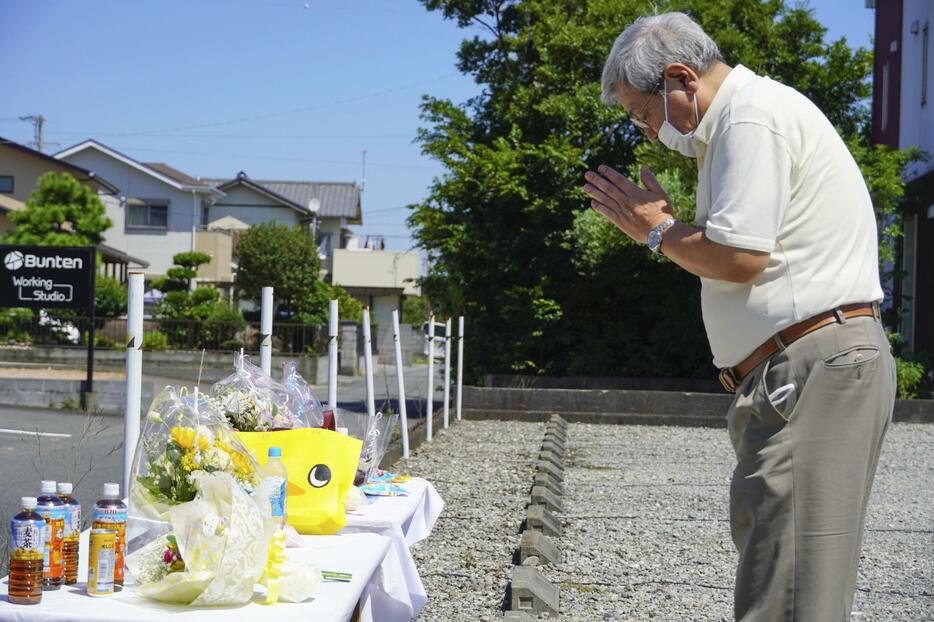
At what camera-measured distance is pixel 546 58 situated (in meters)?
16.5

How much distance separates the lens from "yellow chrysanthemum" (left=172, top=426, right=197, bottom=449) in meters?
2.63

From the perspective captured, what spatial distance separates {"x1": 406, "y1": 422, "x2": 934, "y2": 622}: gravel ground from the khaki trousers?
219 cm

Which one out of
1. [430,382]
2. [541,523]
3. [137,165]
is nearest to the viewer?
[541,523]

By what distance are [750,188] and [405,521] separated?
2.01 m

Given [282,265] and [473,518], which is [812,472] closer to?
[473,518]

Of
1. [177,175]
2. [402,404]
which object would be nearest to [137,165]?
[177,175]

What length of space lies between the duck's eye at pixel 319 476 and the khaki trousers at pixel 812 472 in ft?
4.37

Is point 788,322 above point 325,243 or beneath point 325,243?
beneath

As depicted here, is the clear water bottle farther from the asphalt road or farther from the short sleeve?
the short sleeve

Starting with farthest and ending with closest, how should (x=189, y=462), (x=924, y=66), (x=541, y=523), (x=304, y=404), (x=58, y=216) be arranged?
1. (x=58, y=216)
2. (x=924, y=66)
3. (x=541, y=523)
4. (x=304, y=404)
5. (x=189, y=462)

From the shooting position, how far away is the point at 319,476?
10.2ft

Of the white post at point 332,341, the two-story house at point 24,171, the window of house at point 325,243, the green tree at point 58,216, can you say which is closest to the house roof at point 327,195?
the window of house at point 325,243

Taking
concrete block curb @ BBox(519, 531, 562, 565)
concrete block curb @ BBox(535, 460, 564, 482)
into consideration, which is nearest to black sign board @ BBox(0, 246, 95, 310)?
concrete block curb @ BBox(535, 460, 564, 482)

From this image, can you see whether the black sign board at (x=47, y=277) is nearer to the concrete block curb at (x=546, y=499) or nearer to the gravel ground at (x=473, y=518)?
the gravel ground at (x=473, y=518)
